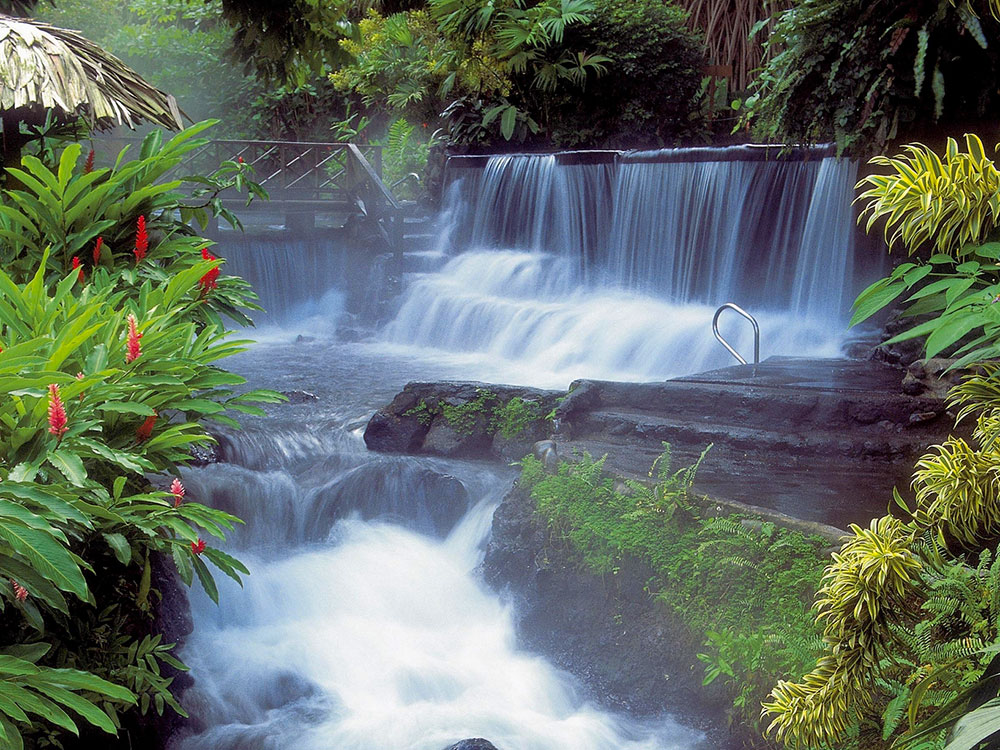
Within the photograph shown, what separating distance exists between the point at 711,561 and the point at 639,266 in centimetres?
720

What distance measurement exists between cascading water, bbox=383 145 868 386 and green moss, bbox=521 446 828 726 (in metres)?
3.85

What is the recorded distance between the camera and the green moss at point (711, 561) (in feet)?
12.5

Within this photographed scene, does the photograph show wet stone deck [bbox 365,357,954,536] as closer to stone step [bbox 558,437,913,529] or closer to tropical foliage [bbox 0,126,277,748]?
stone step [bbox 558,437,913,529]

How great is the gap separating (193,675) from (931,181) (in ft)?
13.3

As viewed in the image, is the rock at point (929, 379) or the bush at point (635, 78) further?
the bush at point (635, 78)

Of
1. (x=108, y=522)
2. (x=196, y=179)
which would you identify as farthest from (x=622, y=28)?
(x=108, y=522)

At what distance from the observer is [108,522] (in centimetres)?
288

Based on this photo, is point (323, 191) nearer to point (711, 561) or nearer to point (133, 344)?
point (711, 561)

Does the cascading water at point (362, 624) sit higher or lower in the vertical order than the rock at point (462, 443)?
lower

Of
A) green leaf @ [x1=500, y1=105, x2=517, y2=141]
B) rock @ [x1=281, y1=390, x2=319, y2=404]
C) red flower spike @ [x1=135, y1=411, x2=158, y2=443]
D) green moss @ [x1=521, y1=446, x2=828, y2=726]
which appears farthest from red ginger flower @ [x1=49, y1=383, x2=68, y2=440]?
green leaf @ [x1=500, y1=105, x2=517, y2=141]

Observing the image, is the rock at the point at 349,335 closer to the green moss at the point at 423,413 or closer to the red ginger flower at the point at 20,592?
the green moss at the point at 423,413

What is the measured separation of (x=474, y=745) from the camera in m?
3.82

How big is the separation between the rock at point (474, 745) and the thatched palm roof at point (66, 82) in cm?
347

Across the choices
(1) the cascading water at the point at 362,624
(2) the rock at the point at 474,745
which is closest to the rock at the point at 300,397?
(1) the cascading water at the point at 362,624
